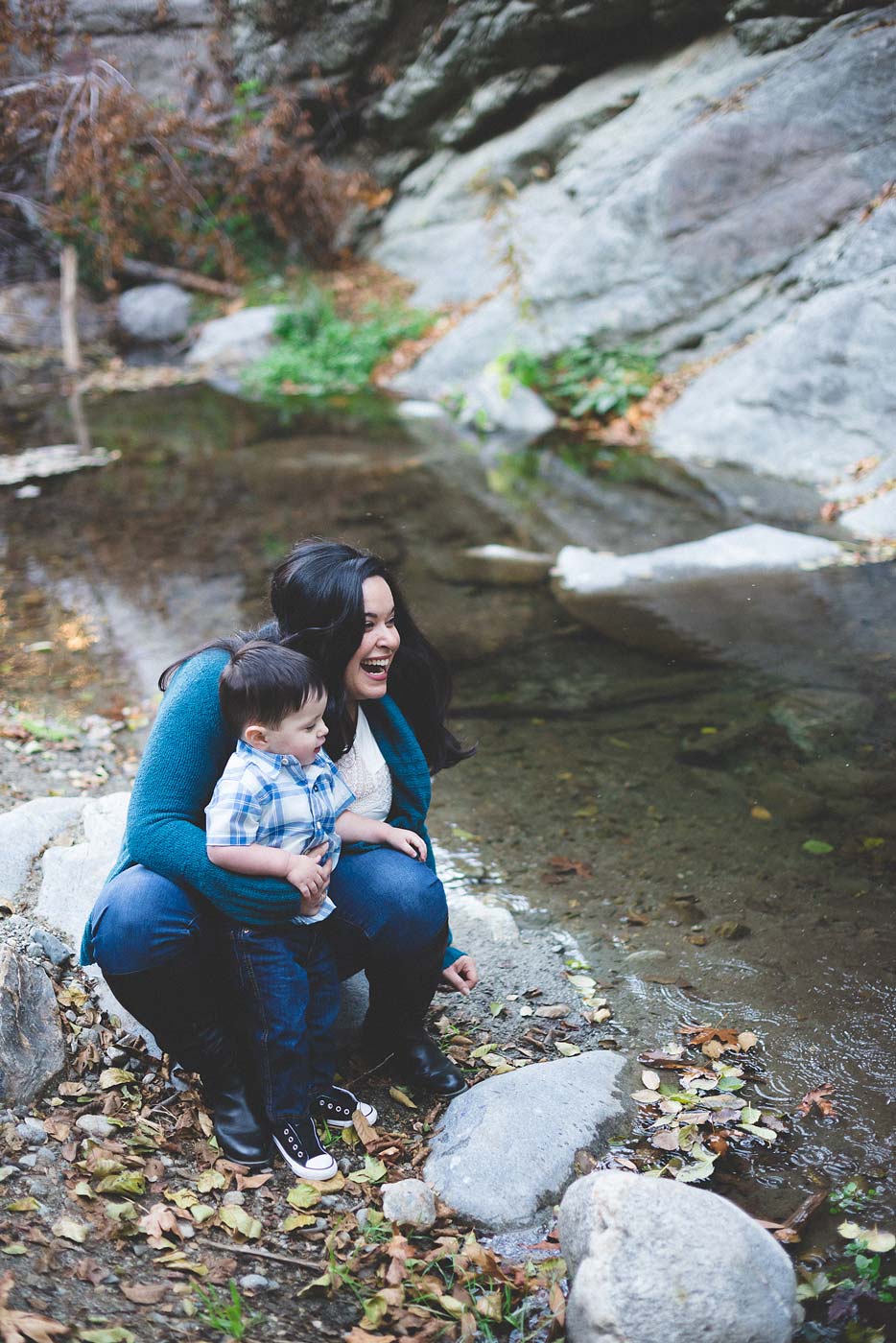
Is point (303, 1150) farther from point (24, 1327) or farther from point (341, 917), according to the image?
point (24, 1327)

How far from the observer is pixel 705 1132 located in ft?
9.00

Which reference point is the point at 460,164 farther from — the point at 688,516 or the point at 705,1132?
the point at 705,1132

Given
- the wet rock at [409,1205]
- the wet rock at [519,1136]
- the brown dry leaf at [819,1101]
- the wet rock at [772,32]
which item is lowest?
the brown dry leaf at [819,1101]

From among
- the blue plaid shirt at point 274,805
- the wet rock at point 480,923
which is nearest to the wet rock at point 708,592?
the wet rock at point 480,923

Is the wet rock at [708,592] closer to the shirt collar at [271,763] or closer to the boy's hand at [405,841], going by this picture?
the boy's hand at [405,841]

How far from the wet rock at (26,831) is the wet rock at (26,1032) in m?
0.64

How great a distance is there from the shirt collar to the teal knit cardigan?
112mm

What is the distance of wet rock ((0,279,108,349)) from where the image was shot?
1731 centimetres

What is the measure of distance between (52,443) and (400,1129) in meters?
10.6

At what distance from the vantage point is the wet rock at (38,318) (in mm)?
17312

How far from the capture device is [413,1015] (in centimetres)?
289

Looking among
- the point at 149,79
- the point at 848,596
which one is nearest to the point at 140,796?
the point at 848,596

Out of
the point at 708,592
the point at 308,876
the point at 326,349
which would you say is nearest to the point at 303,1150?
the point at 308,876

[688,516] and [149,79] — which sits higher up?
[149,79]
